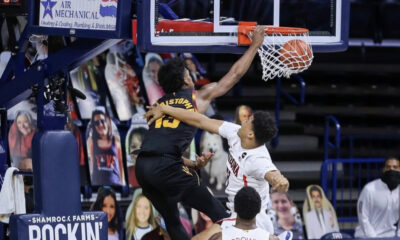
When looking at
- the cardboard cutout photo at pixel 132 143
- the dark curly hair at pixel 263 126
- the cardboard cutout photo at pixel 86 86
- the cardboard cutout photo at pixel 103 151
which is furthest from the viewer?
the cardboard cutout photo at pixel 86 86

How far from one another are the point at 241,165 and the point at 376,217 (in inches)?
204

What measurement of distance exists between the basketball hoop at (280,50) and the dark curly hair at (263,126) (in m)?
0.81

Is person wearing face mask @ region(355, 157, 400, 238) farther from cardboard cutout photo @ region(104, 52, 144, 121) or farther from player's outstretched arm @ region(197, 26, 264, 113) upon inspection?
player's outstretched arm @ region(197, 26, 264, 113)

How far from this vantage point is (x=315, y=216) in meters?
13.2

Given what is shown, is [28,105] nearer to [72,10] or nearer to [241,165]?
[72,10]

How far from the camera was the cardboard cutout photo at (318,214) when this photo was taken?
13172 mm

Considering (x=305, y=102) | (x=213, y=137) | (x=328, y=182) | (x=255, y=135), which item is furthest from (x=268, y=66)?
(x=305, y=102)

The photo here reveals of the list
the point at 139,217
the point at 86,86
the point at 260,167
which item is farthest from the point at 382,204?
the point at 260,167

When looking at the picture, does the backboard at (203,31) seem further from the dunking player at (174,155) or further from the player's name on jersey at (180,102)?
the player's name on jersey at (180,102)

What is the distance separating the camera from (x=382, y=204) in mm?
13250

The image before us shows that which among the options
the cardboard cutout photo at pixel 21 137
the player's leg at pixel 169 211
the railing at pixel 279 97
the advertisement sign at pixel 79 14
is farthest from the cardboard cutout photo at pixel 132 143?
the player's leg at pixel 169 211

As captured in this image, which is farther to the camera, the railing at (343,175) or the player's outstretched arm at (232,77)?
the railing at (343,175)

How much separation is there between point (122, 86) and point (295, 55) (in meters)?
4.58

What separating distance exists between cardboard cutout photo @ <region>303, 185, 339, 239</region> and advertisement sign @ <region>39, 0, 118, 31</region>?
196 inches
